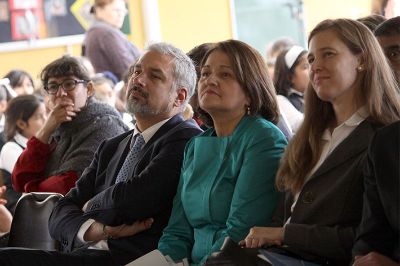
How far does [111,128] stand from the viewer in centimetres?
438

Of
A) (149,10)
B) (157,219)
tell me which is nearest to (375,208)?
(157,219)

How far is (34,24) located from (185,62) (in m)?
5.80

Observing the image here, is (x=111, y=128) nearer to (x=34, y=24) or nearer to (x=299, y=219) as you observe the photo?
(x=299, y=219)

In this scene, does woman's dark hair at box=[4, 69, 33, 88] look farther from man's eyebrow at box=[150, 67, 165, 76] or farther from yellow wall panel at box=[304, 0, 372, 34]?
man's eyebrow at box=[150, 67, 165, 76]

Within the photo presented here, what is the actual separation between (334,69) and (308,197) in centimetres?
41

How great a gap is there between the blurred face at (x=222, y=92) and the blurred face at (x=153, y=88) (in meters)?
0.44

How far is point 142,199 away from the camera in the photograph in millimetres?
3406

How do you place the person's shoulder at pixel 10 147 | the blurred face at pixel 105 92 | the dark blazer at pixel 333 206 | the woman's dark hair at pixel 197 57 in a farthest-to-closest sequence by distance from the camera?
the blurred face at pixel 105 92 → the person's shoulder at pixel 10 147 → the woman's dark hair at pixel 197 57 → the dark blazer at pixel 333 206

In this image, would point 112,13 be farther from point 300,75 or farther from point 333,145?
point 333,145

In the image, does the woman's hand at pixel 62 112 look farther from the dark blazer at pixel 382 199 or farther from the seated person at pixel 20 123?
the dark blazer at pixel 382 199

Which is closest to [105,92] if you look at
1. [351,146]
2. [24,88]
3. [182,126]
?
[24,88]

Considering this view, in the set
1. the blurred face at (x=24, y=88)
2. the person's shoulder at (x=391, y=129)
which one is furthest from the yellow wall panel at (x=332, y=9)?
the person's shoulder at (x=391, y=129)

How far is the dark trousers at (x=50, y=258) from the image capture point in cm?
338

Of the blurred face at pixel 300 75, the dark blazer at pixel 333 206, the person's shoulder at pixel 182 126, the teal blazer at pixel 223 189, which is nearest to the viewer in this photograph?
the dark blazer at pixel 333 206
